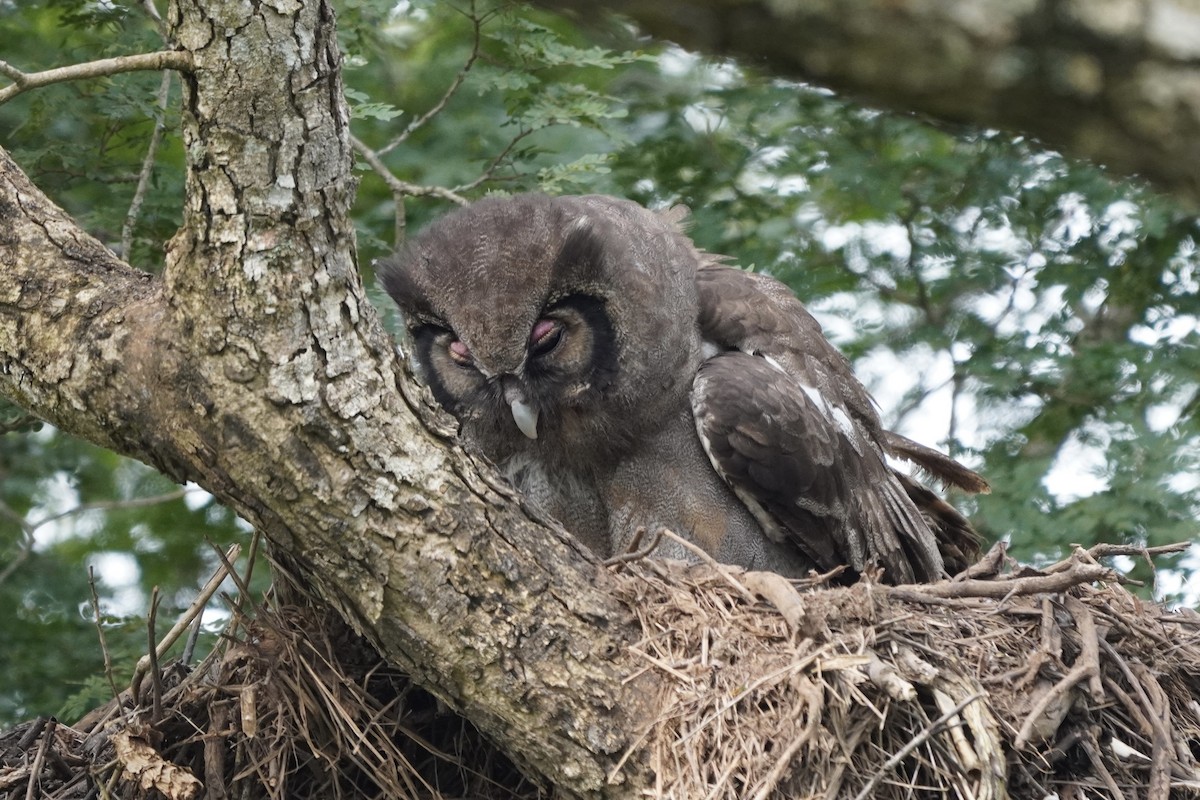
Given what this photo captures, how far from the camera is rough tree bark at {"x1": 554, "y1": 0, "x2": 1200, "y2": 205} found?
35.9 inches

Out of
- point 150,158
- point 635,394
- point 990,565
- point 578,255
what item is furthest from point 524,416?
point 150,158

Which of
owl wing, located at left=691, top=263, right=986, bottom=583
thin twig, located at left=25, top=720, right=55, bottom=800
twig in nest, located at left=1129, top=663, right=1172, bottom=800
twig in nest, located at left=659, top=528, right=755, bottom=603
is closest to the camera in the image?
twig in nest, located at left=1129, top=663, right=1172, bottom=800

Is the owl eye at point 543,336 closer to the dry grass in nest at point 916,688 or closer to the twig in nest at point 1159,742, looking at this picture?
the dry grass in nest at point 916,688

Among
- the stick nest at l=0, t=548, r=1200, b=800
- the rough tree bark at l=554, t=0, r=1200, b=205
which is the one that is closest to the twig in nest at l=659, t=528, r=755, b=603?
the stick nest at l=0, t=548, r=1200, b=800

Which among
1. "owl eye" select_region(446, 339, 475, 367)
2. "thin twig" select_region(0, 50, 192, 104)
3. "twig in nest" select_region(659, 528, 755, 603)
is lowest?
"twig in nest" select_region(659, 528, 755, 603)

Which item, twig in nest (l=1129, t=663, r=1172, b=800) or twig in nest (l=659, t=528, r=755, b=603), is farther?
twig in nest (l=659, t=528, r=755, b=603)

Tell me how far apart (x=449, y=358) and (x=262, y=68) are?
2.21 metres

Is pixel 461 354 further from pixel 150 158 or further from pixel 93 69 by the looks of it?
pixel 93 69

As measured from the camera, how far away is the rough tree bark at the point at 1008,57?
911mm

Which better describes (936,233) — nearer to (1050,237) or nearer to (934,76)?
(1050,237)

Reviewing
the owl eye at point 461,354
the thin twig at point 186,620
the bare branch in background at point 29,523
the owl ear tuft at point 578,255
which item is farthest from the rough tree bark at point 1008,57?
the bare branch in background at point 29,523

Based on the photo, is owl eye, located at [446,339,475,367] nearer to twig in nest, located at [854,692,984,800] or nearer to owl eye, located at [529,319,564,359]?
owl eye, located at [529,319,564,359]

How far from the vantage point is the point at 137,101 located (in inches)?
204

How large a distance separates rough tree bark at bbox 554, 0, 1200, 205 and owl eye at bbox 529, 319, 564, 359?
3.81 m
